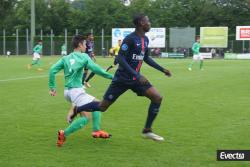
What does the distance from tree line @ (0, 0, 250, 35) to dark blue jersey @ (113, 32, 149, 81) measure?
6850 centimetres

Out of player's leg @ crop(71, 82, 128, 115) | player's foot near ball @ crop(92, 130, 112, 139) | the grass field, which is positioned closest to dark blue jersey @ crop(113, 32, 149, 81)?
player's leg @ crop(71, 82, 128, 115)

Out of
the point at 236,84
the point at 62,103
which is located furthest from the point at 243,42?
the point at 62,103

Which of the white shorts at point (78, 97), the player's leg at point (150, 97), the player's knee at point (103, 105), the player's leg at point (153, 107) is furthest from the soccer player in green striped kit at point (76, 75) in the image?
the player's leg at point (153, 107)

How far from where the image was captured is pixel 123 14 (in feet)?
258

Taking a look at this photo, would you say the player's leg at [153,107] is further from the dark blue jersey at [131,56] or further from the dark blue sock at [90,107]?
the dark blue sock at [90,107]

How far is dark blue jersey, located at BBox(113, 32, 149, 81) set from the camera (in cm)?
811

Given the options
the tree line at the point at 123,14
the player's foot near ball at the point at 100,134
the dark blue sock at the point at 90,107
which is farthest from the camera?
the tree line at the point at 123,14

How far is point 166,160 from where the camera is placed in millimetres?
7176

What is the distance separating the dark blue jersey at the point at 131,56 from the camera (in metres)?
8.11

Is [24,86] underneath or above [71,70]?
underneath

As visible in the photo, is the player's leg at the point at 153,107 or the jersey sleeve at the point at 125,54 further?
the player's leg at the point at 153,107

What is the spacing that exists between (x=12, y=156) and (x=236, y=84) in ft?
45.5

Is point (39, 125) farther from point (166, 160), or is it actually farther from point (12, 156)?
point (166, 160)

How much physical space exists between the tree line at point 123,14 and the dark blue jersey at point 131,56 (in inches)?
2697
